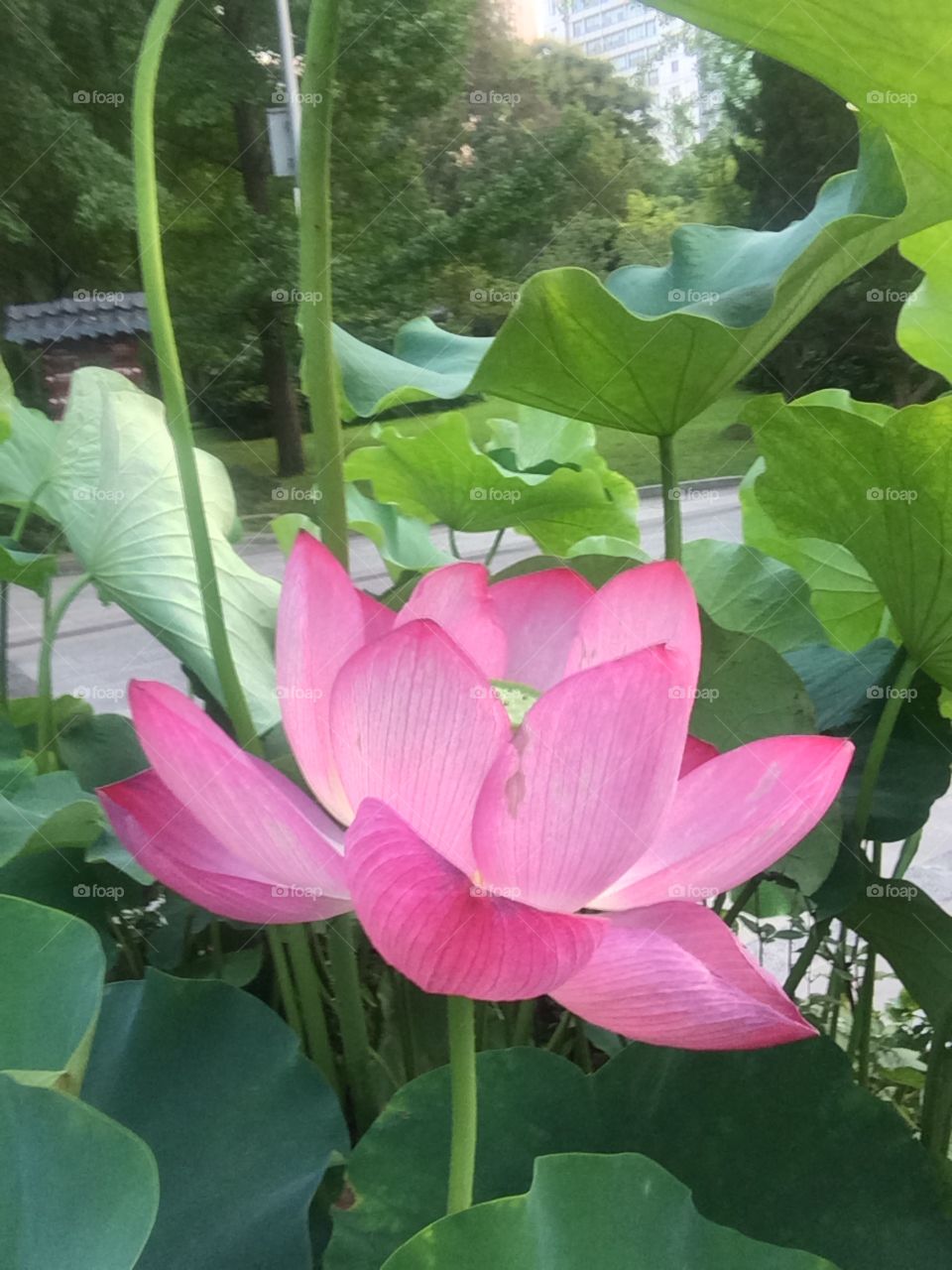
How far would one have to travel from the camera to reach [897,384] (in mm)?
988

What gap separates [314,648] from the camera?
0.26 m

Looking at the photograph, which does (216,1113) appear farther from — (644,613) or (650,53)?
(650,53)

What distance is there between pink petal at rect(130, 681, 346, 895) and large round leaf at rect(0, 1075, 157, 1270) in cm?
7

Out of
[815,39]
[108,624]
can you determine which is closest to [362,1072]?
[815,39]

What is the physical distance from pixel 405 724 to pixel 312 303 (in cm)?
14

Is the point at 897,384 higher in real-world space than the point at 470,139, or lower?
lower

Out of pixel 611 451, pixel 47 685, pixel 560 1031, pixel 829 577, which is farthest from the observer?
pixel 611 451

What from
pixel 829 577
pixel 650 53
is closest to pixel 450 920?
pixel 829 577

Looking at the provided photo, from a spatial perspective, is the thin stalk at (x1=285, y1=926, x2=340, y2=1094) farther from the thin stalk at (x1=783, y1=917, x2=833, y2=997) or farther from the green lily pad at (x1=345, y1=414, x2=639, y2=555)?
the green lily pad at (x1=345, y1=414, x2=639, y2=555)

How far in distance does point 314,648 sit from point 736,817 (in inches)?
4.4

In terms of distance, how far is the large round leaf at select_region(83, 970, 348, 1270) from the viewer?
0.28 metres

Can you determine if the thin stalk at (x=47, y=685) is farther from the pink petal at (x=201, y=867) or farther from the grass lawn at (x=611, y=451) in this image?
the pink petal at (x=201, y=867)

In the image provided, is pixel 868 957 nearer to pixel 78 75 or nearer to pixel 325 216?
pixel 325 216

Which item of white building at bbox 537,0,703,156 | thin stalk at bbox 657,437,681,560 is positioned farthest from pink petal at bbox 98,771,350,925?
white building at bbox 537,0,703,156
